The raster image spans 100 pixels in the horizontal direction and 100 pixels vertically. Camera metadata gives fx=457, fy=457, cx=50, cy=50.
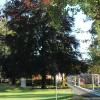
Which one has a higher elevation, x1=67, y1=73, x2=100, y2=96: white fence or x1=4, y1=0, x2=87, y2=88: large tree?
x1=4, y1=0, x2=87, y2=88: large tree

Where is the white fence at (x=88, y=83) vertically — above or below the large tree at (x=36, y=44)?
below

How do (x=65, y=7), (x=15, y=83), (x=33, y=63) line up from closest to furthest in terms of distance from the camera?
(x=65, y=7), (x=33, y=63), (x=15, y=83)

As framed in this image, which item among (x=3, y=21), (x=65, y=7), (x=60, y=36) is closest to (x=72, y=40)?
(x=60, y=36)

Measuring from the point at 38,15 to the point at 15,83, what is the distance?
14.1 metres

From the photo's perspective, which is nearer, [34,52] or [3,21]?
[3,21]

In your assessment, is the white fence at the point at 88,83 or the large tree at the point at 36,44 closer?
the white fence at the point at 88,83

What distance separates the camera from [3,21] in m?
59.3

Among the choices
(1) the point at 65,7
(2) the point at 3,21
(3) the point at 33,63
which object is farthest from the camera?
(3) the point at 33,63

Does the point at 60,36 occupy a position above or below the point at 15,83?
above

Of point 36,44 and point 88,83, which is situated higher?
point 36,44

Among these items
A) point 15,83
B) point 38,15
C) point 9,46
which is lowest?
point 15,83

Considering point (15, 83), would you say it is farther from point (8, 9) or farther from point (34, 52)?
point (8, 9)

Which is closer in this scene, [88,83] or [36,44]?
[88,83]

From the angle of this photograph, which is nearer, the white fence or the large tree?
the white fence
